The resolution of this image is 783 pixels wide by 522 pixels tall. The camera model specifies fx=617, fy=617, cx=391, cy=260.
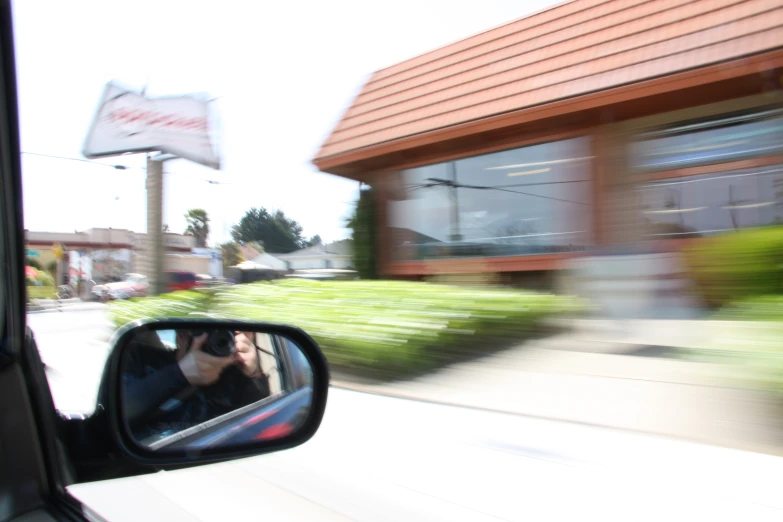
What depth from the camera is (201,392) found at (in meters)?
1.82

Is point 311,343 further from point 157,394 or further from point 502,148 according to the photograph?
point 502,148

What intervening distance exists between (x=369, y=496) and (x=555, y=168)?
8.15m

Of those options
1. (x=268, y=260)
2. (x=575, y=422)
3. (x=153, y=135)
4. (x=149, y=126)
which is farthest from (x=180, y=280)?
(x=268, y=260)

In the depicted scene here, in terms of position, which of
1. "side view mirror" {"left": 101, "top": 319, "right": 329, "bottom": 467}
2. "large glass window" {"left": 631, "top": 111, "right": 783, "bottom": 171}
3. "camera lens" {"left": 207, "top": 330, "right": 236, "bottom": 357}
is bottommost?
"side view mirror" {"left": 101, "top": 319, "right": 329, "bottom": 467}

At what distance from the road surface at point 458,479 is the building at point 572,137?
4592mm

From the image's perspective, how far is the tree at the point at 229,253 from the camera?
16.6 metres

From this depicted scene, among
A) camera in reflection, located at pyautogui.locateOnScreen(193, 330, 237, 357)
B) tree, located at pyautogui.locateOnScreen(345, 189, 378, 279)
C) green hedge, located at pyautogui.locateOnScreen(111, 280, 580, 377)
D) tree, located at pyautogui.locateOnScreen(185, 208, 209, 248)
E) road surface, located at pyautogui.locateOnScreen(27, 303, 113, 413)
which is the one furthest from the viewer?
tree, located at pyautogui.locateOnScreen(185, 208, 209, 248)

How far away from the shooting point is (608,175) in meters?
9.46

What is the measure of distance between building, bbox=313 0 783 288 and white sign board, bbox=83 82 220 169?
233 cm

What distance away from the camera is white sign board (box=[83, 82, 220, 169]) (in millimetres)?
10070

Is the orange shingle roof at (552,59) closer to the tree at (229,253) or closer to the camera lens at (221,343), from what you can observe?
the tree at (229,253)

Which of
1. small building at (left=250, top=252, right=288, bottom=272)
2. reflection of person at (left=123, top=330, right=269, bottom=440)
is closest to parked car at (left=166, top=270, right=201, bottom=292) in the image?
small building at (left=250, top=252, right=288, bottom=272)

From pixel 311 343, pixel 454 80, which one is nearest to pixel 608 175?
pixel 454 80

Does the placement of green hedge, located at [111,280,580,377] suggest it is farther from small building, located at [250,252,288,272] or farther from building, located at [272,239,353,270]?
small building, located at [250,252,288,272]
